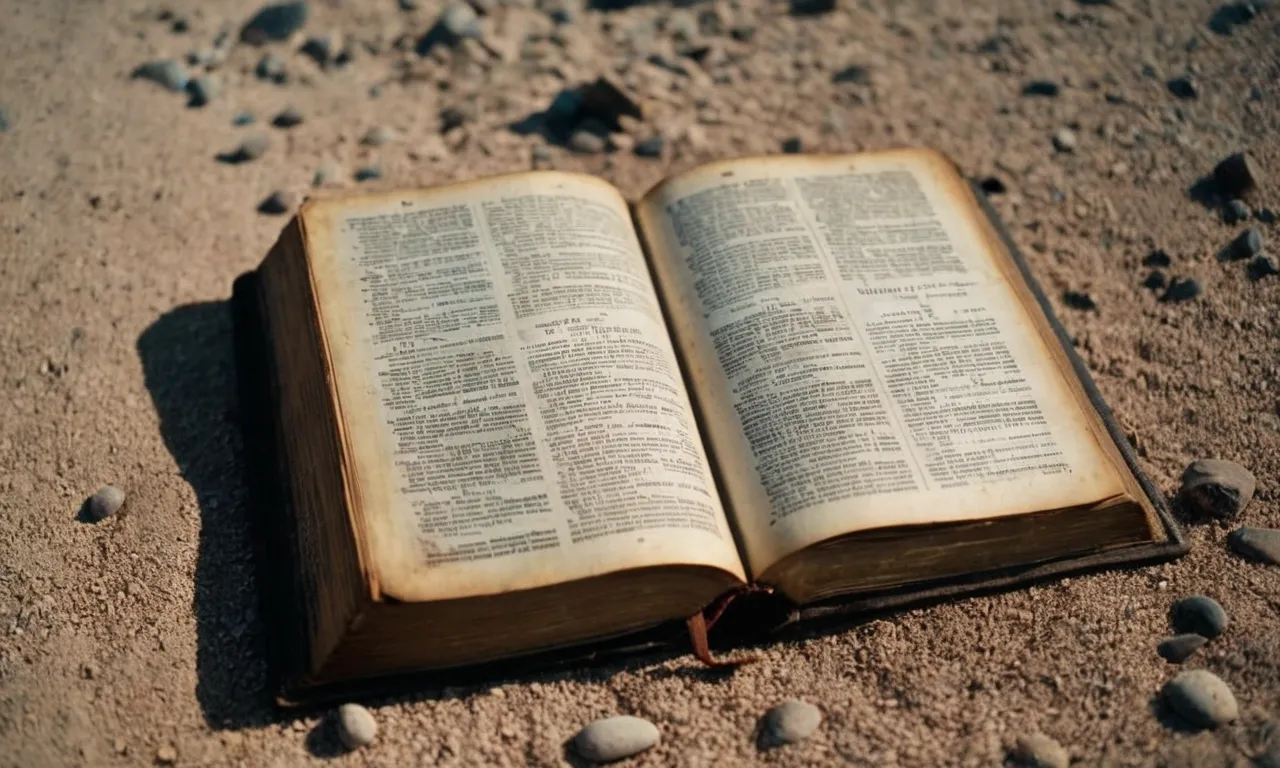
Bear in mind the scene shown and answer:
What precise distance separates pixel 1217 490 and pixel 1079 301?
0.69 m

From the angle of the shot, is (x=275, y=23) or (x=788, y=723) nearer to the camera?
(x=788, y=723)

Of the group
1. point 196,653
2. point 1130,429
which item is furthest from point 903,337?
point 196,653

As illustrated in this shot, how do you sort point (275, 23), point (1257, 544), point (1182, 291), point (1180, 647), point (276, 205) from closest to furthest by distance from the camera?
point (1180, 647) → point (1257, 544) → point (1182, 291) → point (276, 205) → point (275, 23)

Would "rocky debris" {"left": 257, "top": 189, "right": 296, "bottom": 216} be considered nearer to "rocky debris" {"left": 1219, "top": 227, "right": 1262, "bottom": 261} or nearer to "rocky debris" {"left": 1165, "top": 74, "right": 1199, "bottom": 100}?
"rocky debris" {"left": 1219, "top": 227, "right": 1262, "bottom": 261}

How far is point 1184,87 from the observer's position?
3598 mm

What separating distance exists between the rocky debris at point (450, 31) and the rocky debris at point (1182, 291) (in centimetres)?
217

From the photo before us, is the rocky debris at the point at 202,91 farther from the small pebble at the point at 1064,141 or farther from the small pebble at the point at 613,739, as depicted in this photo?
the small pebble at the point at 1064,141

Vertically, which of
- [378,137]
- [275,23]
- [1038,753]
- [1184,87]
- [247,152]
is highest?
[1184,87]

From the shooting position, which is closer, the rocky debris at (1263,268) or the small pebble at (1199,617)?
the small pebble at (1199,617)

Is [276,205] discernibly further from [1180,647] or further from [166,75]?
[1180,647]

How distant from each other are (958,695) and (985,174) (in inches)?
66.1

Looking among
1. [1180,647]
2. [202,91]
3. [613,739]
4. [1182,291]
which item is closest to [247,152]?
[202,91]

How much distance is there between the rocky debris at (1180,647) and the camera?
2305 mm

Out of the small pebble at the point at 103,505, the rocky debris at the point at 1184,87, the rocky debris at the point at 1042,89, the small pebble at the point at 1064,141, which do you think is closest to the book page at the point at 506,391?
the small pebble at the point at 103,505
